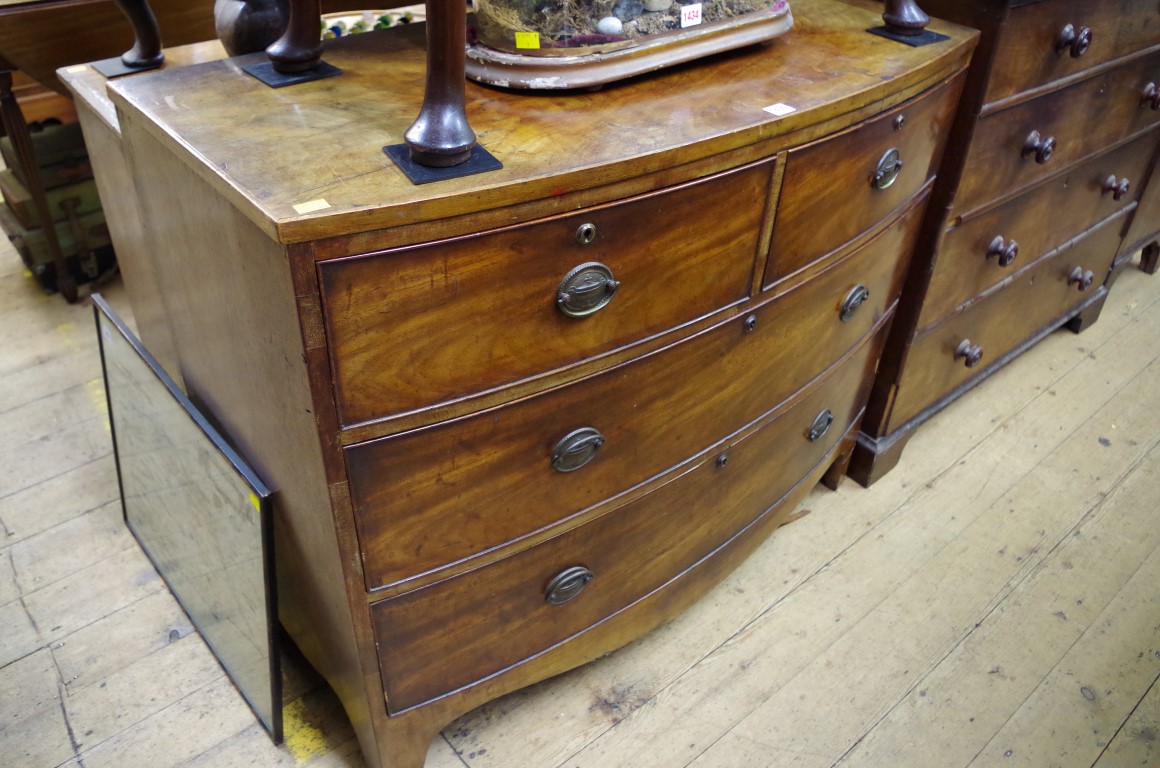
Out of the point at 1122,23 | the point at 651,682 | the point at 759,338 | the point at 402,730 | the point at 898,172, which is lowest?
the point at 651,682

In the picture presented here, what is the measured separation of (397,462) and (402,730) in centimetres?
49

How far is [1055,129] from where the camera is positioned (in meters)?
1.76

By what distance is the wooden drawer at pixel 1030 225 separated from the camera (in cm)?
176

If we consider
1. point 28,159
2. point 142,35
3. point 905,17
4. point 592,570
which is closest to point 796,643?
point 592,570

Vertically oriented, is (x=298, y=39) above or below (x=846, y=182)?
above

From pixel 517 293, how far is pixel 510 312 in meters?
0.02

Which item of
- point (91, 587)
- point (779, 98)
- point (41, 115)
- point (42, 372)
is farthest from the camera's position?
point (41, 115)

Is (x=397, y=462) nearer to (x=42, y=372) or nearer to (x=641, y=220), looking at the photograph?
(x=641, y=220)

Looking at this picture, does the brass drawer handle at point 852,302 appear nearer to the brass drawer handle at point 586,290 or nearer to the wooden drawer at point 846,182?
the wooden drawer at point 846,182

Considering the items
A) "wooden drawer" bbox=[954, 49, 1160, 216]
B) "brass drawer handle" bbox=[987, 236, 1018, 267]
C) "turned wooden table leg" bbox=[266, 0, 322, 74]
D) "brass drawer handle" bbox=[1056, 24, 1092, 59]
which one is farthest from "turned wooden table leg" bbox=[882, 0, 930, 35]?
"turned wooden table leg" bbox=[266, 0, 322, 74]

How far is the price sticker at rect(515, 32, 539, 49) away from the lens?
110 centimetres

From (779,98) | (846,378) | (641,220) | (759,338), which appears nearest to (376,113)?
(641,220)

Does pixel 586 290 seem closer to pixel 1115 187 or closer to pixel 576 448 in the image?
pixel 576 448

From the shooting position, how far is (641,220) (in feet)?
3.36
